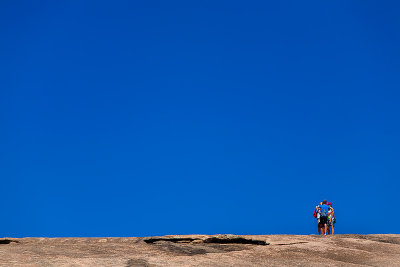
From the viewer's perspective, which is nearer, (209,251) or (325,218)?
(209,251)

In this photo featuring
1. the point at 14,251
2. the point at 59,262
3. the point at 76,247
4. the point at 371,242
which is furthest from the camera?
the point at 371,242

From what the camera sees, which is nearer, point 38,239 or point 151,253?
point 151,253

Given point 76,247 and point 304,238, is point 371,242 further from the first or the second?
point 76,247

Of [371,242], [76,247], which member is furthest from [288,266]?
[76,247]

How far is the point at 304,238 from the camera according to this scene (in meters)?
16.1

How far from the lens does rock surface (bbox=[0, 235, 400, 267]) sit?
38.1 ft

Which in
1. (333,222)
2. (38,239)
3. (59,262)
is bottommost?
(59,262)

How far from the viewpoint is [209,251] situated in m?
13.6

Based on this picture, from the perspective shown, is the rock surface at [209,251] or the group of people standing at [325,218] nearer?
the rock surface at [209,251]

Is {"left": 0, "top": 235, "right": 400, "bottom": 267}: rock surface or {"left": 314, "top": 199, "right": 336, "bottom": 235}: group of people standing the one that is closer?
{"left": 0, "top": 235, "right": 400, "bottom": 267}: rock surface

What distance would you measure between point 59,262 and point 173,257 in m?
3.19

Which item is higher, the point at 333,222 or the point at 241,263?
the point at 333,222

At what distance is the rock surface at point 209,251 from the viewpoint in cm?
1161

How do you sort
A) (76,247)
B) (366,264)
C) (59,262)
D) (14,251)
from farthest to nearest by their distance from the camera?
(76,247) → (14,251) → (366,264) → (59,262)
